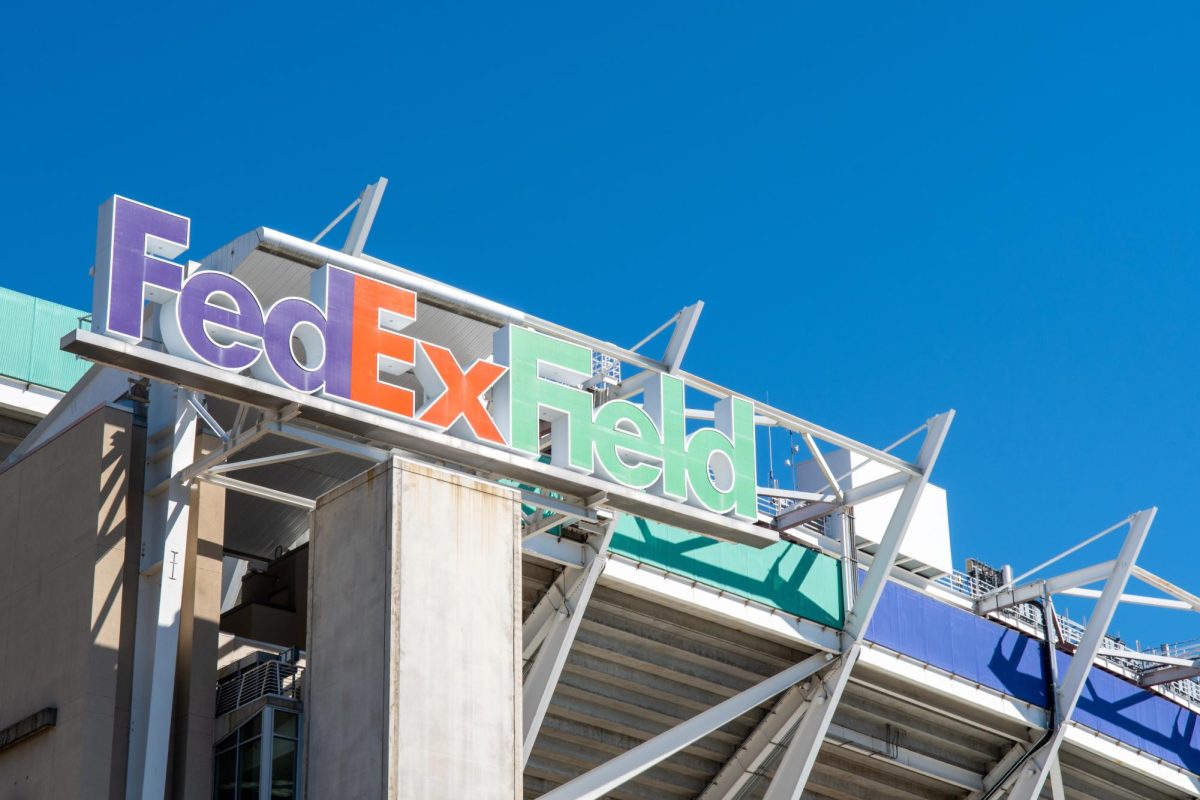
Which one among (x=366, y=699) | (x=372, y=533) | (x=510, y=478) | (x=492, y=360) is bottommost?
(x=366, y=699)

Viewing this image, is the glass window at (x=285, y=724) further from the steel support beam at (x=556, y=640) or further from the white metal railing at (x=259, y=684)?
the steel support beam at (x=556, y=640)

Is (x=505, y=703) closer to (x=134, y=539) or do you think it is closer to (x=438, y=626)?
(x=438, y=626)

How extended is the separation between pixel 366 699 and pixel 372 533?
2956mm

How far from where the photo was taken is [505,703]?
32.8m

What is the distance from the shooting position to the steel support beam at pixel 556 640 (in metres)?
40.8

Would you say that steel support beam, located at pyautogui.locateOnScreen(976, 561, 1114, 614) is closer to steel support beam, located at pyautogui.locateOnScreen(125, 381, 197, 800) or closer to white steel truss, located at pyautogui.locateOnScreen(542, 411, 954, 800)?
white steel truss, located at pyautogui.locateOnScreen(542, 411, 954, 800)

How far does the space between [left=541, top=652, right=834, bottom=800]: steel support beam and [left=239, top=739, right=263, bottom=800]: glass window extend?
7473 mm

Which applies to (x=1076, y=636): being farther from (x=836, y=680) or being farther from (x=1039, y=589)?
(x=836, y=680)

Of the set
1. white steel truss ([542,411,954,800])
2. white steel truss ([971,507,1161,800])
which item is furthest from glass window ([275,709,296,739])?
white steel truss ([971,507,1161,800])

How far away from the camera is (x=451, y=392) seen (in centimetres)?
3659

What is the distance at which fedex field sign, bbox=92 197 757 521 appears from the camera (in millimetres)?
33625

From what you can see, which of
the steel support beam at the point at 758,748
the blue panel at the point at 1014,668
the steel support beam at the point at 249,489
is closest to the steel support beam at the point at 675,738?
the steel support beam at the point at 758,748

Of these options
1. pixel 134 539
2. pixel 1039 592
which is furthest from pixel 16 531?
pixel 1039 592

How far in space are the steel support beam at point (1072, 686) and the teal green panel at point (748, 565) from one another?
348 inches
